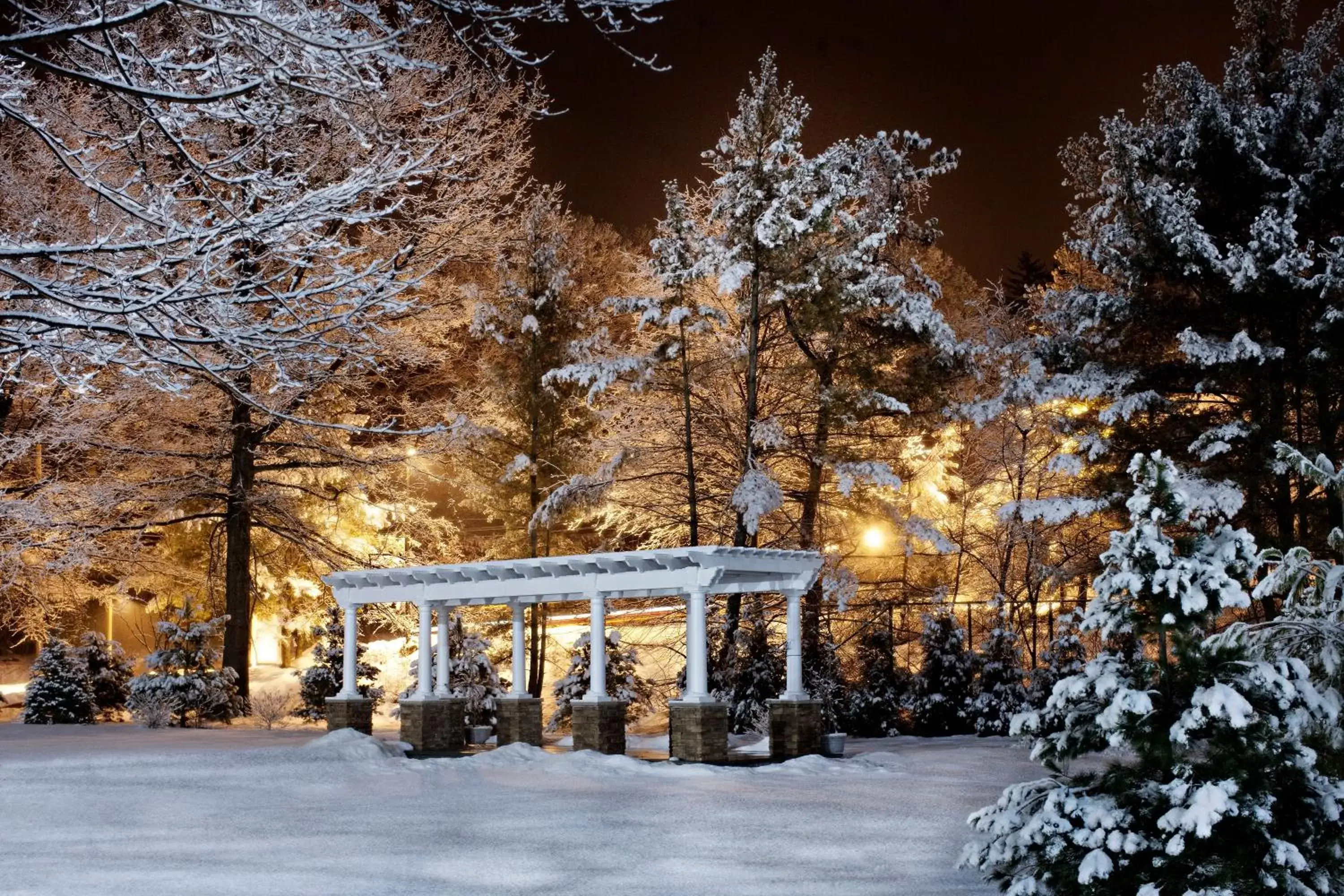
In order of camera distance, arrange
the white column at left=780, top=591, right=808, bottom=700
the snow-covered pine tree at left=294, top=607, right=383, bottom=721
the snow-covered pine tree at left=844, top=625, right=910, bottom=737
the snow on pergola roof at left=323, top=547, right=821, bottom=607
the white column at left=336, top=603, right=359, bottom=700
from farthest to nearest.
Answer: the snow-covered pine tree at left=294, top=607, right=383, bottom=721
the snow-covered pine tree at left=844, top=625, right=910, bottom=737
the white column at left=336, top=603, right=359, bottom=700
the white column at left=780, top=591, right=808, bottom=700
the snow on pergola roof at left=323, top=547, right=821, bottom=607

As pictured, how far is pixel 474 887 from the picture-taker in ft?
28.1

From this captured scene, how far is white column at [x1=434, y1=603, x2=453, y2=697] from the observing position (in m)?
18.3

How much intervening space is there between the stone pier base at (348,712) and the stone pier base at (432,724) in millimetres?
712

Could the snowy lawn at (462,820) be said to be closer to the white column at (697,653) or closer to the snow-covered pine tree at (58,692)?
the white column at (697,653)

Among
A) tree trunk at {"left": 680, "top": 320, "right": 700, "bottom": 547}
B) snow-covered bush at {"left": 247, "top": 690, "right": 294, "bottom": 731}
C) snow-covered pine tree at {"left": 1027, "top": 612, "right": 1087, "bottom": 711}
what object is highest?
tree trunk at {"left": 680, "top": 320, "right": 700, "bottom": 547}

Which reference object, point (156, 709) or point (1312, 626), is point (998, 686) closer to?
point (1312, 626)

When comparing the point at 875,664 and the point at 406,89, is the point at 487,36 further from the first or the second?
the point at 875,664

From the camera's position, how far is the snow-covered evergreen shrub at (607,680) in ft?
64.0

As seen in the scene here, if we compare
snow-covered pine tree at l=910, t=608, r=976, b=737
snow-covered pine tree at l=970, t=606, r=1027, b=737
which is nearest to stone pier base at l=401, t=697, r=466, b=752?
snow-covered pine tree at l=910, t=608, r=976, b=737

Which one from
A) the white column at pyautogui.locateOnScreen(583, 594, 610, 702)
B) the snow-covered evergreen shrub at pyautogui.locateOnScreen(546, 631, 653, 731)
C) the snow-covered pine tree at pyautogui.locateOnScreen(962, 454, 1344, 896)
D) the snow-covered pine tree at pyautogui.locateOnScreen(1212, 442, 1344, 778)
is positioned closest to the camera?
the snow-covered pine tree at pyautogui.locateOnScreen(962, 454, 1344, 896)

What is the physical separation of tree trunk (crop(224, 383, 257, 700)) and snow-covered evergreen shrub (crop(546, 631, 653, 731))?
5154mm

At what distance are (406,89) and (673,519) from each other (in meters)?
8.12

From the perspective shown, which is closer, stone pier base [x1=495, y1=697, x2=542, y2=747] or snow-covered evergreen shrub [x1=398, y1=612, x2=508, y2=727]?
stone pier base [x1=495, y1=697, x2=542, y2=747]

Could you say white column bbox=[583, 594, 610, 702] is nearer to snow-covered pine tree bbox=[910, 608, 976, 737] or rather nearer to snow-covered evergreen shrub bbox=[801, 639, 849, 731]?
snow-covered evergreen shrub bbox=[801, 639, 849, 731]
